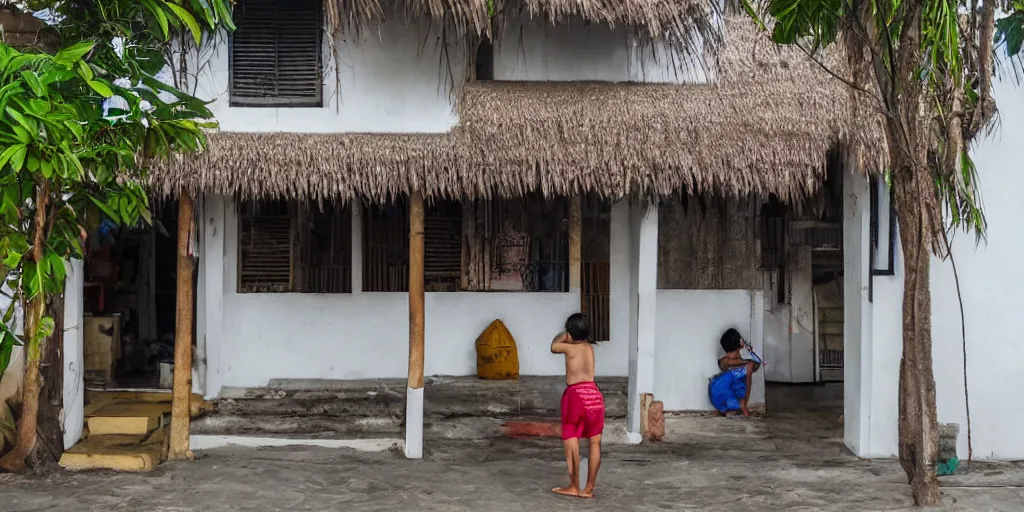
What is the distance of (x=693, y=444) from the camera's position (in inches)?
337

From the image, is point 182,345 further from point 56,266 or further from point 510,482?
point 56,266

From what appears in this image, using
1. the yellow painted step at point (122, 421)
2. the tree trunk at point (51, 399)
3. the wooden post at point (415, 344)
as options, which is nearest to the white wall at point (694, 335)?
the wooden post at point (415, 344)

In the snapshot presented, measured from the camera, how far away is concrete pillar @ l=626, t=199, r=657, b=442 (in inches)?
329

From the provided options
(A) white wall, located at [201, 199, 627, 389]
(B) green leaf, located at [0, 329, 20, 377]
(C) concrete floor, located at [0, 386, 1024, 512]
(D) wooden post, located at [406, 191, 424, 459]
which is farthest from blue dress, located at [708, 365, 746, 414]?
(B) green leaf, located at [0, 329, 20, 377]

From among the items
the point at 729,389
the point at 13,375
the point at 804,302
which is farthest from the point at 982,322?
the point at 13,375

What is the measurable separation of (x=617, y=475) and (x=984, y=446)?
305cm

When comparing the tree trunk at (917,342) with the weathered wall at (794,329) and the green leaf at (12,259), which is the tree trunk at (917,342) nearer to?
the weathered wall at (794,329)

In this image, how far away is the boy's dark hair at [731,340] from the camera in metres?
9.33

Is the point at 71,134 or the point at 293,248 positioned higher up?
the point at 71,134

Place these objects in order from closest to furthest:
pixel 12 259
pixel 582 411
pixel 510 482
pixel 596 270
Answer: pixel 12 259 < pixel 582 411 < pixel 510 482 < pixel 596 270

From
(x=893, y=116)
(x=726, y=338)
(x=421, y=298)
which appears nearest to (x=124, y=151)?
(x=421, y=298)

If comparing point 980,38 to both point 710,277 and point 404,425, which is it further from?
point 404,425

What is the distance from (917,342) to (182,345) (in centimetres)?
545

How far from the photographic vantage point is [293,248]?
374 inches
